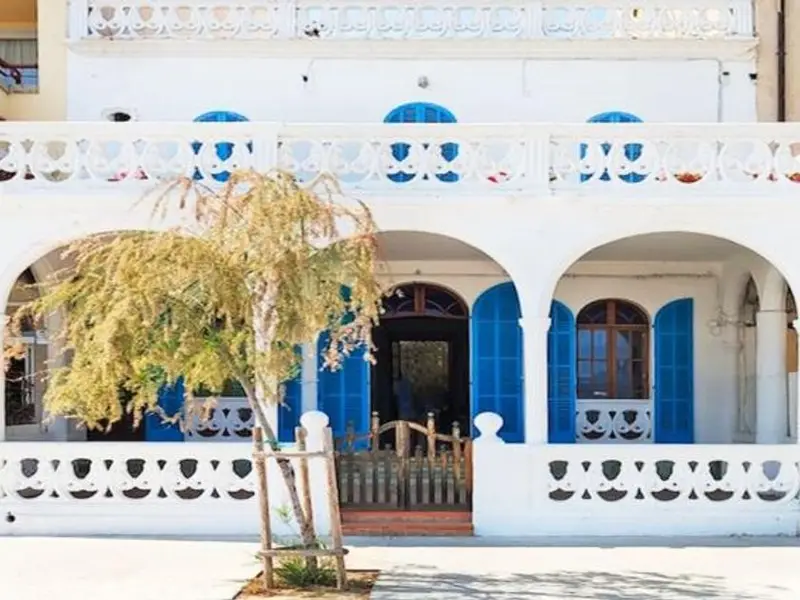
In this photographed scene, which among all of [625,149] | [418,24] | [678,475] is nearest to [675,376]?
[625,149]

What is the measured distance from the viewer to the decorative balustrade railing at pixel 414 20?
52.4 ft

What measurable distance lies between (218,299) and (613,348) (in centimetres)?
916

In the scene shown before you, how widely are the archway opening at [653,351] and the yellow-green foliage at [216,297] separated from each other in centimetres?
740

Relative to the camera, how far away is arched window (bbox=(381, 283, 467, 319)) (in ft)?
52.7

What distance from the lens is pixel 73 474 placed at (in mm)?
11820

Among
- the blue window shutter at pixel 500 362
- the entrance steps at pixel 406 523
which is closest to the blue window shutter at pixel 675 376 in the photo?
the blue window shutter at pixel 500 362

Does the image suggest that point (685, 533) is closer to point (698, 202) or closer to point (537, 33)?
point (698, 202)

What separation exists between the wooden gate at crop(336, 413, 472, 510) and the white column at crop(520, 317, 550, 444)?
2.48ft

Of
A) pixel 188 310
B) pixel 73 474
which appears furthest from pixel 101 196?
pixel 188 310

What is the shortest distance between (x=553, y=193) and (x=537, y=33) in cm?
480

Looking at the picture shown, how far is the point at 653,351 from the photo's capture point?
1605 cm

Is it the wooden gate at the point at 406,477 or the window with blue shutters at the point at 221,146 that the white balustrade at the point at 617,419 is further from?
the window with blue shutters at the point at 221,146

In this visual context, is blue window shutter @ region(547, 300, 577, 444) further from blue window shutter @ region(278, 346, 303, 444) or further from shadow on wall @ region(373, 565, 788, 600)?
shadow on wall @ region(373, 565, 788, 600)

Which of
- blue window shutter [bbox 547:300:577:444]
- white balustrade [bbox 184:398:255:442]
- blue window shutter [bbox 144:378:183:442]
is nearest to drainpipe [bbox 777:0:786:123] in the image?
blue window shutter [bbox 547:300:577:444]
